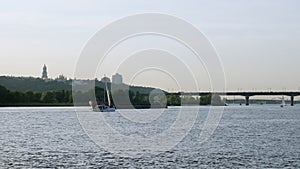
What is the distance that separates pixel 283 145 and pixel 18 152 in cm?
2602

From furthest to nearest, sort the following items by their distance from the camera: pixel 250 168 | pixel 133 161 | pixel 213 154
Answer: pixel 213 154 → pixel 133 161 → pixel 250 168

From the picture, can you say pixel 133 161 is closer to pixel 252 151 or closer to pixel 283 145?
pixel 252 151

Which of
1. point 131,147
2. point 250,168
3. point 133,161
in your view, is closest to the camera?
point 250,168

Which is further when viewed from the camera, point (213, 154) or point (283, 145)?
point (283, 145)

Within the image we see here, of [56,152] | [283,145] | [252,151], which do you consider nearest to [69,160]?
[56,152]

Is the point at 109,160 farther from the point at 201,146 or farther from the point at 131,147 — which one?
the point at 201,146

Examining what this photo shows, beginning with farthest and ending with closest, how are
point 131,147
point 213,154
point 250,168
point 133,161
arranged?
point 131,147, point 213,154, point 133,161, point 250,168

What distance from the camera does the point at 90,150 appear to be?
2271 inches

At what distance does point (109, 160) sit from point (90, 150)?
8.61 m

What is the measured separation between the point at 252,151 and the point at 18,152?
67.8 ft

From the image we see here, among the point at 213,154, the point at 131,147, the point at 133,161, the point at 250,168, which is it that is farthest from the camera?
the point at 131,147

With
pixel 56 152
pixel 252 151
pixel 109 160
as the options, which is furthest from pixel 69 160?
pixel 252 151

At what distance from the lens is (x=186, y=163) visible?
47.8m

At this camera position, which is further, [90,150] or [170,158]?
[90,150]
